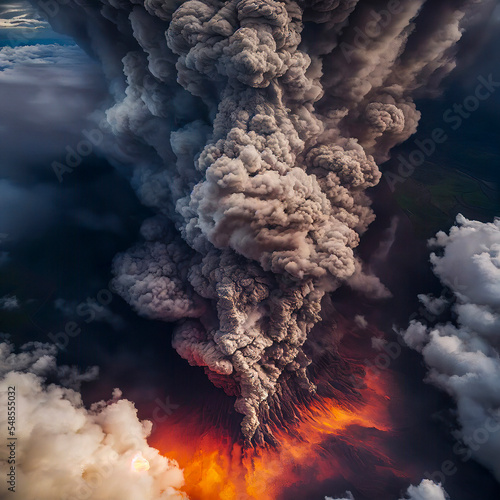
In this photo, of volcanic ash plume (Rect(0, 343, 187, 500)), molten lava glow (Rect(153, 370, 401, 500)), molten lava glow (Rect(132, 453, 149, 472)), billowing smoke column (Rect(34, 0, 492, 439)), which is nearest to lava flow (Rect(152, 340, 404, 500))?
molten lava glow (Rect(153, 370, 401, 500))

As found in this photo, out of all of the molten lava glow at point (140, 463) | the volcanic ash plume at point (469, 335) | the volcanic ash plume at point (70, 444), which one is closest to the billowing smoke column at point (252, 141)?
the volcanic ash plume at point (70, 444)

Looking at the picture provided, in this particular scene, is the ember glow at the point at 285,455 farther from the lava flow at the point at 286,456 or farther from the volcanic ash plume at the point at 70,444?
the volcanic ash plume at the point at 70,444

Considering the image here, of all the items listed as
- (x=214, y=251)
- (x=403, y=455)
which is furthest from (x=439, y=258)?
(x=214, y=251)

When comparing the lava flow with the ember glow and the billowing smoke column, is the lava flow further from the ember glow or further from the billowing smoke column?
the billowing smoke column

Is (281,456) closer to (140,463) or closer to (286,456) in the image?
(286,456)

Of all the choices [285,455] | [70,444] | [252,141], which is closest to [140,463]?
[70,444]
